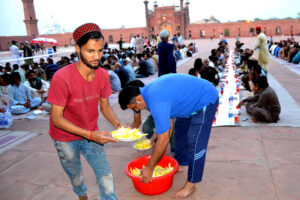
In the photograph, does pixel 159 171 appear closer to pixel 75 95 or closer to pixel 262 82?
pixel 75 95

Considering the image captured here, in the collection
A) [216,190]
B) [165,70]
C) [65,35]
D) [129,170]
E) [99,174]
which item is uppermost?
[65,35]

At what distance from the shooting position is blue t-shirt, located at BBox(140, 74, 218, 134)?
208 centimetres

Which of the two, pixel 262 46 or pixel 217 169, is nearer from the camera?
pixel 217 169

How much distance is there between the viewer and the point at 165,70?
5719 millimetres

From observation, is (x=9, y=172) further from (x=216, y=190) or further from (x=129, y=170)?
(x=216, y=190)

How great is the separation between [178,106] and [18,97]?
5.73 m

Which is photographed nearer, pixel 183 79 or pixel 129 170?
pixel 183 79

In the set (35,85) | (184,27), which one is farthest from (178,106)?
(184,27)

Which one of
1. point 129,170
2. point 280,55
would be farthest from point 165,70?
point 280,55

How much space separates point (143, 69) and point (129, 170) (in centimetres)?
815

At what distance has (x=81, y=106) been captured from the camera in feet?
6.61

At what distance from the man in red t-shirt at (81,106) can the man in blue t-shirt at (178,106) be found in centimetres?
27

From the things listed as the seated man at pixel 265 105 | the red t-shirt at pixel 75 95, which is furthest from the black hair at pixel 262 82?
the red t-shirt at pixel 75 95

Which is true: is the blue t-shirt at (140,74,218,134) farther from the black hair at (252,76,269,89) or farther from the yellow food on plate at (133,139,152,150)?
the black hair at (252,76,269,89)
